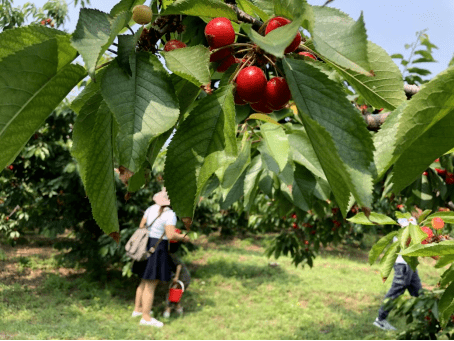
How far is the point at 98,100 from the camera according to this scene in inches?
21.7

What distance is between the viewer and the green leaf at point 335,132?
0.43 meters

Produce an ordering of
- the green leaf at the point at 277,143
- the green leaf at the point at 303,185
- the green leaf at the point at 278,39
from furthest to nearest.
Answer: the green leaf at the point at 303,185
the green leaf at the point at 277,143
the green leaf at the point at 278,39

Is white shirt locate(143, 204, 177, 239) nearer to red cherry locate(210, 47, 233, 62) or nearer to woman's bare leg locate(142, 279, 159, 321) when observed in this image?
woman's bare leg locate(142, 279, 159, 321)

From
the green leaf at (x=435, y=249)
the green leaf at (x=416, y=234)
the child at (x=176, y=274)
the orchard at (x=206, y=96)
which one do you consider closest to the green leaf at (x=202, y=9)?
the orchard at (x=206, y=96)

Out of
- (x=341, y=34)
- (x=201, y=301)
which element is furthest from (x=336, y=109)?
(x=201, y=301)

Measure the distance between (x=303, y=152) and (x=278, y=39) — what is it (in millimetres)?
1247

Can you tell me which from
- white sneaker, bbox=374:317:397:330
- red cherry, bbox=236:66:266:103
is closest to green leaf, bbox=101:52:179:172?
red cherry, bbox=236:66:266:103

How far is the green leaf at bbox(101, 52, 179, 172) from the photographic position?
47 cm

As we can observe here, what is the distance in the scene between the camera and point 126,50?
518 mm

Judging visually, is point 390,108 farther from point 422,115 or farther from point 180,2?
point 180,2

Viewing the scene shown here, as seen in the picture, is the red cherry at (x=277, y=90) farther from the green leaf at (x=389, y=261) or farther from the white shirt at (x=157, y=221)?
the white shirt at (x=157, y=221)

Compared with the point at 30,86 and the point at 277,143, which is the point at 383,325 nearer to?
the point at 277,143

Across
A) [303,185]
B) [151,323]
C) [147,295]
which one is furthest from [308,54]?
[151,323]

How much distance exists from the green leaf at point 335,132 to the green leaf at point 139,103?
162 mm
